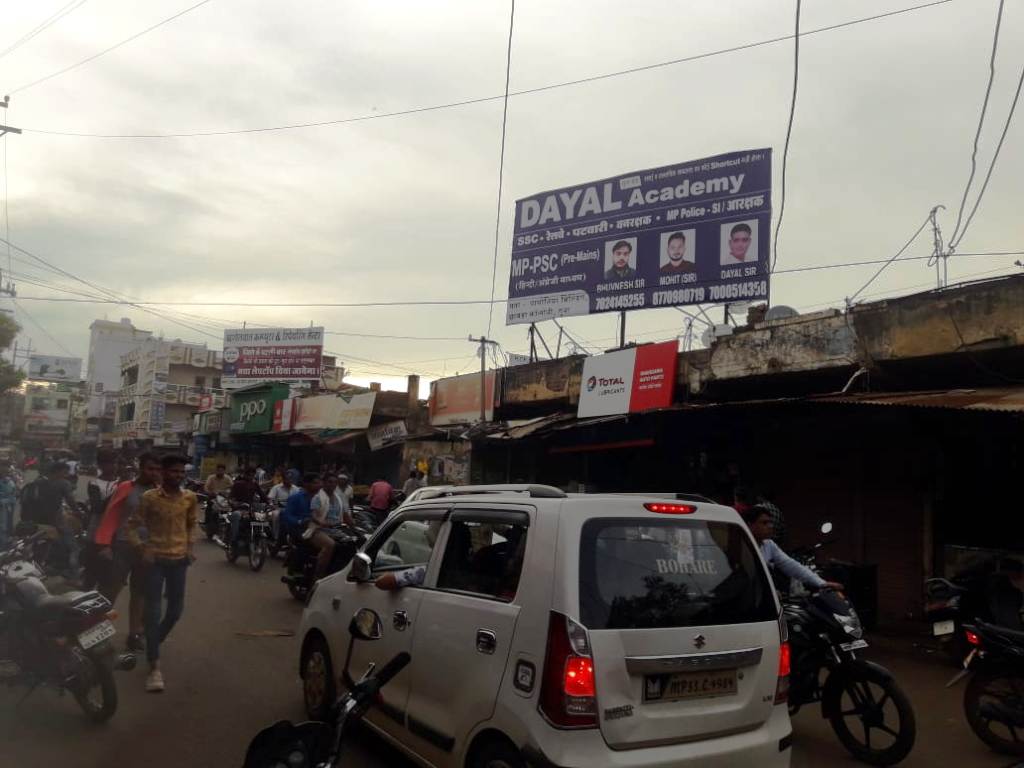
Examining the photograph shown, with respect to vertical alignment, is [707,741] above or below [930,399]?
→ below

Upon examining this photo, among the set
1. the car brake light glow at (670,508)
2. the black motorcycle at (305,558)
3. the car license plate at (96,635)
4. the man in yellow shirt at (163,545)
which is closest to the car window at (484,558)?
the car brake light glow at (670,508)

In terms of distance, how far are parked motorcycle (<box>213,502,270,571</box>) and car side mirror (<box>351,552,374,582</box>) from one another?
29.7 ft

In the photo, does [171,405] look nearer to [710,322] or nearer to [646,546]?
[710,322]

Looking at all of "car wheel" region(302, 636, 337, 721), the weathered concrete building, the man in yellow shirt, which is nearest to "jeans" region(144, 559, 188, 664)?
the man in yellow shirt

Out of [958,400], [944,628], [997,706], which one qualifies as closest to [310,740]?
[997,706]

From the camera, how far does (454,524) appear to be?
14.1 ft

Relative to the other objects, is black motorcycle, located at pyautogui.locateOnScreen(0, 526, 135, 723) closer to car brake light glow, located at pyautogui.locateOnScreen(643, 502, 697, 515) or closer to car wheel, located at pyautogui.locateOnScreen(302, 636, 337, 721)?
car wheel, located at pyautogui.locateOnScreen(302, 636, 337, 721)

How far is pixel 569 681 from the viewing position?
10.4 ft

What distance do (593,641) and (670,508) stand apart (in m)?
0.78

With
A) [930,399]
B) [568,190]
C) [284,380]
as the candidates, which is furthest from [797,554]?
[284,380]

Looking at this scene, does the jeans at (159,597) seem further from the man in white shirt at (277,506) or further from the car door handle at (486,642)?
the man in white shirt at (277,506)

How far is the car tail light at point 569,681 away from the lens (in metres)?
3.15

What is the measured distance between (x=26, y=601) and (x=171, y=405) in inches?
2144

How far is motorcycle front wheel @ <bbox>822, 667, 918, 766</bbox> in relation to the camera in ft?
16.0
